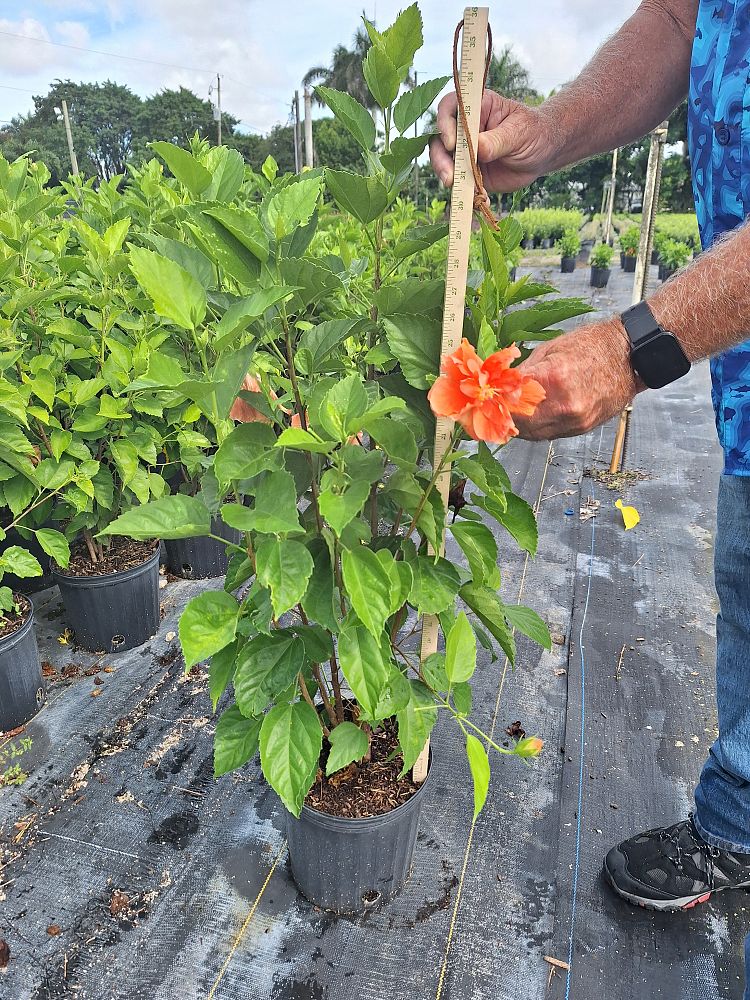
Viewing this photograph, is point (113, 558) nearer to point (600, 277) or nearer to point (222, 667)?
point (222, 667)

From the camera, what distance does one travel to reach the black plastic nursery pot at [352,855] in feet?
4.87

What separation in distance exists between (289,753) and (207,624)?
0.97 feet

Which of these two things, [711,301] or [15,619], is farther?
[15,619]

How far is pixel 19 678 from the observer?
85.6 inches

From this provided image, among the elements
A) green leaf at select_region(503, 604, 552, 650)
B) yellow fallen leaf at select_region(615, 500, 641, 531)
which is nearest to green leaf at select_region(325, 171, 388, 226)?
green leaf at select_region(503, 604, 552, 650)

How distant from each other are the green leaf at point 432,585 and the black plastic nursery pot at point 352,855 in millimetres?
566

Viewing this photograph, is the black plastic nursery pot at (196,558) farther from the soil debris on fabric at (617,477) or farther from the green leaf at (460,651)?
the soil debris on fabric at (617,477)

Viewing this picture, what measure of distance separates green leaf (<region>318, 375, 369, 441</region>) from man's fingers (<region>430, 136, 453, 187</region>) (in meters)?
0.44

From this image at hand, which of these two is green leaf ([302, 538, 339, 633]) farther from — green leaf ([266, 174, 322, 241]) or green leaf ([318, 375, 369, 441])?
green leaf ([266, 174, 322, 241])

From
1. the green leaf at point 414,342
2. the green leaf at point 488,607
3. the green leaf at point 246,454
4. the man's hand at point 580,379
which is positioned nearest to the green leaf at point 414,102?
the green leaf at point 414,342

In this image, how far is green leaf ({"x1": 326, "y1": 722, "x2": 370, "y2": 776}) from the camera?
4.38 ft

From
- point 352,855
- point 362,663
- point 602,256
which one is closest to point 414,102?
point 362,663

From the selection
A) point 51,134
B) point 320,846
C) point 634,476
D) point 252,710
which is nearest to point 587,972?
point 320,846

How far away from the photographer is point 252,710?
1.21 m
